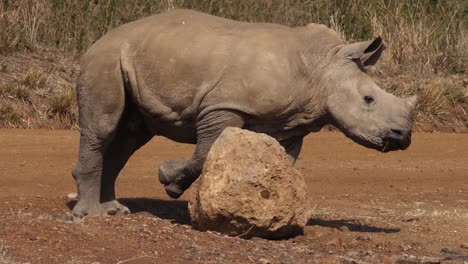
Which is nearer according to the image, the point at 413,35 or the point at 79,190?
the point at 79,190

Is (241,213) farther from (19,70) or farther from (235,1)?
(235,1)

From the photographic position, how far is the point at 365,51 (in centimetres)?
1067

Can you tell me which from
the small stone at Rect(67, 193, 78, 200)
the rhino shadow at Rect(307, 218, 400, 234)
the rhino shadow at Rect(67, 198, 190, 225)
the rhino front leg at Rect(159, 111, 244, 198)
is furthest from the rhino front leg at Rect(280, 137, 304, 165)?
the small stone at Rect(67, 193, 78, 200)

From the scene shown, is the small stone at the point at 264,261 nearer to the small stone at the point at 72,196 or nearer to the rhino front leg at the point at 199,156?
the rhino front leg at the point at 199,156

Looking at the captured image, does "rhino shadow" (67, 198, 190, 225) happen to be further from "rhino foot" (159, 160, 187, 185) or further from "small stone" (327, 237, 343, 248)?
"small stone" (327, 237, 343, 248)

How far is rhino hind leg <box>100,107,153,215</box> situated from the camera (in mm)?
11062

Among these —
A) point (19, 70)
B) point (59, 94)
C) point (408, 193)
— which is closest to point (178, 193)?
point (408, 193)

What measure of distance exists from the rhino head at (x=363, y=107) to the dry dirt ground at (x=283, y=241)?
2.56 feet

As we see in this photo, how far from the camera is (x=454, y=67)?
63.3 ft

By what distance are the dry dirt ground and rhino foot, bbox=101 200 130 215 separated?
20 cm

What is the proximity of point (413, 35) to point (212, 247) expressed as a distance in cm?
1041

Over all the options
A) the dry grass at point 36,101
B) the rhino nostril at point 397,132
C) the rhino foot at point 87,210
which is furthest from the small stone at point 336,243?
the dry grass at point 36,101

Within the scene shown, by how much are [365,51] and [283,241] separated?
166 centimetres

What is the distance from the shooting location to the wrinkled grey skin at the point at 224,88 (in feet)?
33.7
